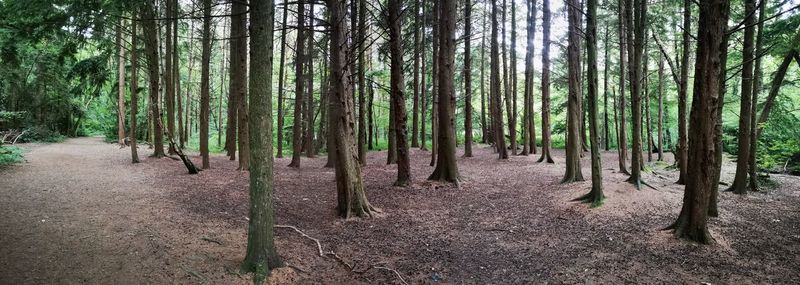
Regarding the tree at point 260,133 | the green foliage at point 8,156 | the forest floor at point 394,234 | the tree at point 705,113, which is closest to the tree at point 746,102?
the forest floor at point 394,234

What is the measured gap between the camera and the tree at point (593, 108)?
8.58 meters

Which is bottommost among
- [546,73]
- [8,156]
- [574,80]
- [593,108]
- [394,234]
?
[394,234]

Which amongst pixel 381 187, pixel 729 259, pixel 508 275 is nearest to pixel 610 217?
pixel 729 259

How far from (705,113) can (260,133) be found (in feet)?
19.7

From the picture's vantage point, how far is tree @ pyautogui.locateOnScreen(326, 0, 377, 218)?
7.86 m

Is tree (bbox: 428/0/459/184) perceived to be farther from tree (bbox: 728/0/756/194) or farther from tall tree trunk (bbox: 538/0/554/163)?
tree (bbox: 728/0/756/194)

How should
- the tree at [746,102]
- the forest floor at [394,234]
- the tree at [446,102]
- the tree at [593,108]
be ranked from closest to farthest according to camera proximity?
the forest floor at [394,234], the tree at [593,108], the tree at [746,102], the tree at [446,102]

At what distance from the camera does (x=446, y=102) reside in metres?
11.4

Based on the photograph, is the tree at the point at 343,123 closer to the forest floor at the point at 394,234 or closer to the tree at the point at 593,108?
the forest floor at the point at 394,234

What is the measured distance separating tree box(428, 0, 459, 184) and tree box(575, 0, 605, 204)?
11.1 ft

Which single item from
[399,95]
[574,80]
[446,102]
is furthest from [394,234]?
[574,80]

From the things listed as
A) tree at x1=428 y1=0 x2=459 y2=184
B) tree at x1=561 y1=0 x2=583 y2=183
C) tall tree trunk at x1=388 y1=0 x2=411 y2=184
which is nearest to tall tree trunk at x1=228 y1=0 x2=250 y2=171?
tall tree trunk at x1=388 y1=0 x2=411 y2=184

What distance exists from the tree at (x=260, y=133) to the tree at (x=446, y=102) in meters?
6.73

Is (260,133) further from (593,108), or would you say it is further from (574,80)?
(574,80)
